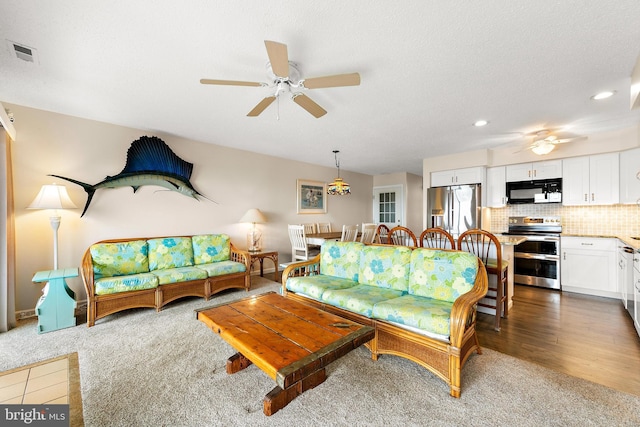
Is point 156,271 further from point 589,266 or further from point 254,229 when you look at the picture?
point 589,266

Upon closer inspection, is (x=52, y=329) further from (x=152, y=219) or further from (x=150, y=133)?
(x=150, y=133)

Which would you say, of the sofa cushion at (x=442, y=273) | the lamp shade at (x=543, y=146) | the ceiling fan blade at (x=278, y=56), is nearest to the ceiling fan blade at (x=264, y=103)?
the ceiling fan blade at (x=278, y=56)

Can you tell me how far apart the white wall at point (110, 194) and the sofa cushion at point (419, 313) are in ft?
11.3

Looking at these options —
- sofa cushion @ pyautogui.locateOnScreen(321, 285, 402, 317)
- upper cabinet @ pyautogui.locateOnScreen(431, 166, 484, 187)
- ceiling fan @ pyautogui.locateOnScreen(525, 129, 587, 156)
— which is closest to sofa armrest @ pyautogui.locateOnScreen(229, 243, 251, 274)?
sofa cushion @ pyautogui.locateOnScreen(321, 285, 402, 317)

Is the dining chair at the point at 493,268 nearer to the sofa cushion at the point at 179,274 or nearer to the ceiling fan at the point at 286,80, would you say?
the ceiling fan at the point at 286,80

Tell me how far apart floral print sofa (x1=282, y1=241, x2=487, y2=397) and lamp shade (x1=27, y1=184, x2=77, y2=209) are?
8.70ft

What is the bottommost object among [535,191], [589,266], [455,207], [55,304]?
[55,304]

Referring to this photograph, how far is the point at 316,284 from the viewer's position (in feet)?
8.68

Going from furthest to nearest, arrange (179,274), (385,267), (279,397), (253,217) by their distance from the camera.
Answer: (253,217)
(179,274)
(385,267)
(279,397)

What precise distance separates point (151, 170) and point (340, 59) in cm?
323

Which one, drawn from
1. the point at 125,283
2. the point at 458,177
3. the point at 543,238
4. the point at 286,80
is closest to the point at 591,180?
the point at 543,238

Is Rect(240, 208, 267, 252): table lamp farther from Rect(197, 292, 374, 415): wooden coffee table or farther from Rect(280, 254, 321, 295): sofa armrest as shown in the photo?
Rect(197, 292, 374, 415): wooden coffee table

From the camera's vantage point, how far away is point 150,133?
152 inches

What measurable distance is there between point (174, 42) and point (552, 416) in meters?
3.40
